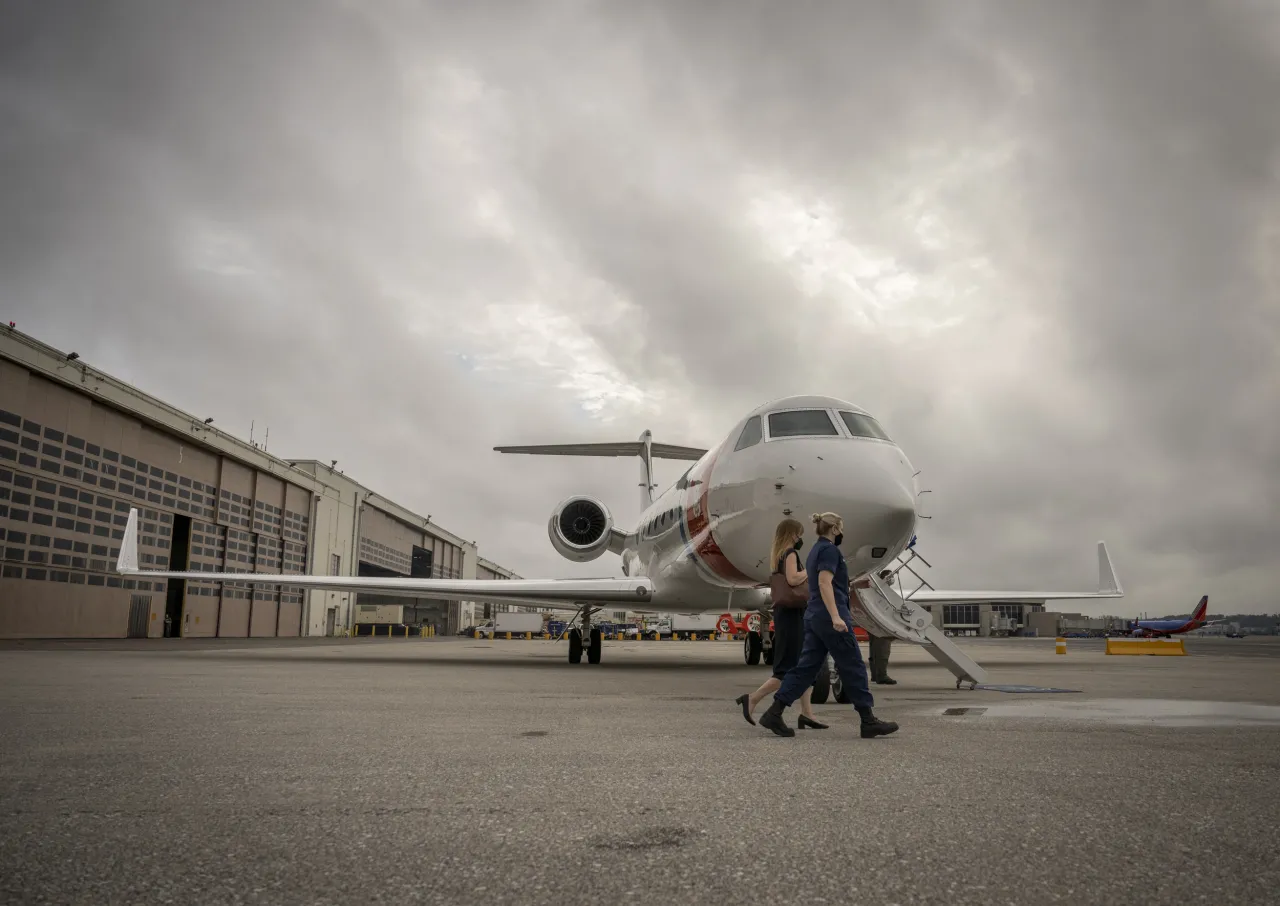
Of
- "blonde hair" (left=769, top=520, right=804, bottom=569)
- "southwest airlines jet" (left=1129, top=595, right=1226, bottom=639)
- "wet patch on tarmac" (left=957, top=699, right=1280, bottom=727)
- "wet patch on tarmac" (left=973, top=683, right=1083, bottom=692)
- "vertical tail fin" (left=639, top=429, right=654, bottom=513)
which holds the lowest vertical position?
"southwest airlines jet" (left=1129, top=595, right=1226, bottom=639)

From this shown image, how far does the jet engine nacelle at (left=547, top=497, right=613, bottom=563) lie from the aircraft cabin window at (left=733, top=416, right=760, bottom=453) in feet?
25.2

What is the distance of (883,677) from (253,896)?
10.2m

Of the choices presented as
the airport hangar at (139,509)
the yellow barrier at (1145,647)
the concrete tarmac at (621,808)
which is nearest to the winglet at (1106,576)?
the yellow barrier at (1145,647)

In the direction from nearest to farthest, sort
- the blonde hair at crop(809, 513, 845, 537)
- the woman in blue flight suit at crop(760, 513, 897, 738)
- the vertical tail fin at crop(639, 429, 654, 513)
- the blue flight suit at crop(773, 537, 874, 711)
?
the woman in blue flight suit at crop(760, 513, 897, 738)
the blue flight suit at crop(773, 537, 874, 711)
the blonde hair at crop(809, 513, 845, 537)
the vertical tail fin at crop(639, 429, 654, 513)

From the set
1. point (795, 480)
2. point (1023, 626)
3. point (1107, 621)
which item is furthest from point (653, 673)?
point (1107, 621)

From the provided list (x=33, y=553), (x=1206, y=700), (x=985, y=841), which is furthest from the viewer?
(x=33, y=553)

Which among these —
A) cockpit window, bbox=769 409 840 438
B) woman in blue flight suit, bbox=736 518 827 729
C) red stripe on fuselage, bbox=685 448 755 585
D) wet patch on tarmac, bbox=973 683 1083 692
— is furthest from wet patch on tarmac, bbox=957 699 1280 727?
red stripe on fuselage, bbox=685 448 755 585

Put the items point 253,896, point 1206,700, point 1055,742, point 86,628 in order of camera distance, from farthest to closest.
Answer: point 86,628
point 1206,700
point 1055,742
point 253,896

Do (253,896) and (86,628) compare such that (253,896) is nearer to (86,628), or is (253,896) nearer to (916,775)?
(916,775)

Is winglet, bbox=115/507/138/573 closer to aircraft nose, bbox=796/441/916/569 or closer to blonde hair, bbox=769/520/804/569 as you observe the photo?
aircraft nose, bbox=796/441/916/569

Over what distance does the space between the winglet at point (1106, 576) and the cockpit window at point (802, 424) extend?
45.2 ft

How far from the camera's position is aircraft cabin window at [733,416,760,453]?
11.4 metres

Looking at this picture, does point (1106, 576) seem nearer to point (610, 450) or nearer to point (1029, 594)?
point (1029, 594)

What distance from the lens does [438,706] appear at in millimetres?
7062
